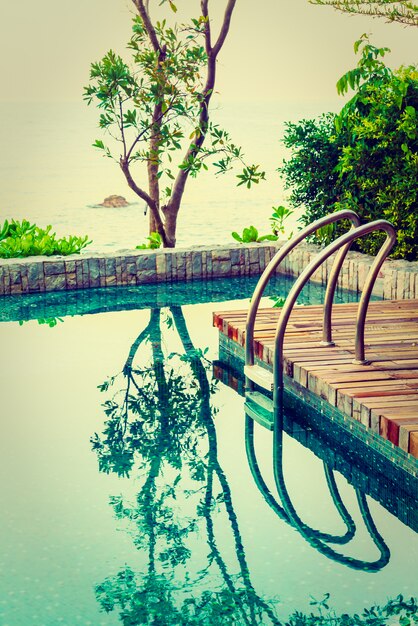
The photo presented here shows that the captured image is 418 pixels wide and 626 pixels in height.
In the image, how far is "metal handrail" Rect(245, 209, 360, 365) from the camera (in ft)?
18.6

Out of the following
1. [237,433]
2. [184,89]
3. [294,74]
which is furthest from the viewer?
[294,74]

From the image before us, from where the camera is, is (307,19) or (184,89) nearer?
(184,89)

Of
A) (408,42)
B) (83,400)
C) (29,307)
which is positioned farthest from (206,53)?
(408,42)

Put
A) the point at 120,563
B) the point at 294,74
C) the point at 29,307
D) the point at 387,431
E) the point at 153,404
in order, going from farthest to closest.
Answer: the point at 294,74, the point at 29,307, the point at 153,404, the point at 387,431, the point at 120,563

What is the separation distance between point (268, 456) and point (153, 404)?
3.78ft

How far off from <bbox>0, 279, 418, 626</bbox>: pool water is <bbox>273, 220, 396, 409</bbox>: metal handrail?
0.41 meters

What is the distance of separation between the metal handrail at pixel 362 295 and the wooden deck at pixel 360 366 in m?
0.15

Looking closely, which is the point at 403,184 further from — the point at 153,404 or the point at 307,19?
the point at 307,19

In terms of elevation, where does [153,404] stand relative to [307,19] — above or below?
below

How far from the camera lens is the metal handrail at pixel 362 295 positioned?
5.46m

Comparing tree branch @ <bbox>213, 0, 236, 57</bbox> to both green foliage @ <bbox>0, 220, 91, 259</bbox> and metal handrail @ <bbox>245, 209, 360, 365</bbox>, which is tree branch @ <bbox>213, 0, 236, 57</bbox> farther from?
metal handrail @ <bbox>245, 209, 360, 365</bbox>

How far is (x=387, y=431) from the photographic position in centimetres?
481

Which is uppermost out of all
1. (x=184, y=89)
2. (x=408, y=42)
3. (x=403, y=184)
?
(x=408, y=42)

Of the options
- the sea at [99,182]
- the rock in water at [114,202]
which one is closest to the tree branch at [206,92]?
the sea at [99,182]
